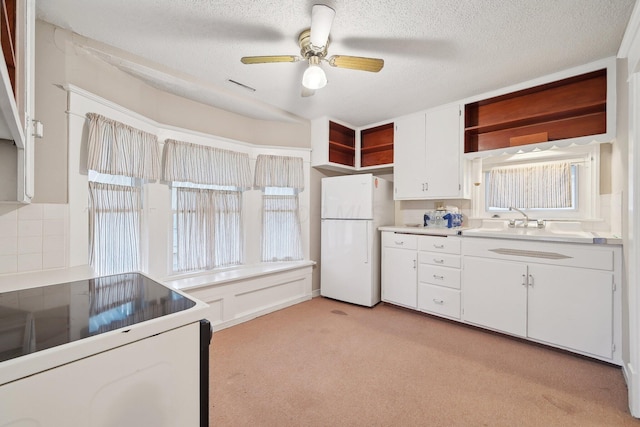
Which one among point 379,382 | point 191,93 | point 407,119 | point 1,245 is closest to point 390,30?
point 407,119

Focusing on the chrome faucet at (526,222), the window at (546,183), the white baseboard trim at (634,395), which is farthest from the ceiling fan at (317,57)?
the white baseboard trim at (634,395)

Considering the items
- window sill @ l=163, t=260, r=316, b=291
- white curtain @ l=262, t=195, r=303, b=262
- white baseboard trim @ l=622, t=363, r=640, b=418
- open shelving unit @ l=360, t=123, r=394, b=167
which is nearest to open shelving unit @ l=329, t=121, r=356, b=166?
open shelving unit @ l=360, t=123, r=394, b=167

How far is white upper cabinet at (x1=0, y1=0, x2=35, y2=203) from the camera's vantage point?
97 centimetres

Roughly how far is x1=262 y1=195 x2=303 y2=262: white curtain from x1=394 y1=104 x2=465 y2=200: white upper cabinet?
4.46ft

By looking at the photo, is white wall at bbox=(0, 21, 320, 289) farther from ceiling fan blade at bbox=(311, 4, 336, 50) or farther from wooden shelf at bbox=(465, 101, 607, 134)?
wooden shelf at bbox=(465, 101, 607, 134)

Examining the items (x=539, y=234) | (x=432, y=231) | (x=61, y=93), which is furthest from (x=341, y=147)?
(x=61, y=93)

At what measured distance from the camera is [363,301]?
128 inches

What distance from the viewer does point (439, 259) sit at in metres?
2.82

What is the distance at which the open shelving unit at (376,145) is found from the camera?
3621 millimetres

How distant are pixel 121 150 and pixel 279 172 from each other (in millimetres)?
1634

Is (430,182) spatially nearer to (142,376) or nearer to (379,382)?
(379,382)

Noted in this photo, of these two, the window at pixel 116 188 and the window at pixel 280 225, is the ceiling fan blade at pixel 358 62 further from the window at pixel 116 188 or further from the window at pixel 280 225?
the window at pixel 280 225

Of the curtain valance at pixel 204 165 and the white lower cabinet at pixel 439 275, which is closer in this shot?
the curtain valance at pixel 204 165

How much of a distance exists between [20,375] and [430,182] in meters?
3.28
